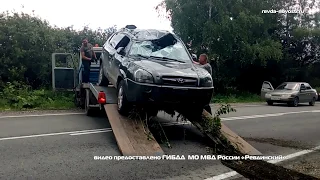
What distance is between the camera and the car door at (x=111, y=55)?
926 centimetres

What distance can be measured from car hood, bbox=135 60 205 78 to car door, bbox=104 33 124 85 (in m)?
1.42

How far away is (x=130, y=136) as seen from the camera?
23.3ft

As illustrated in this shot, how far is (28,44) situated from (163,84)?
481 inches

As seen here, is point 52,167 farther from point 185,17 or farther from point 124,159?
point 185,17

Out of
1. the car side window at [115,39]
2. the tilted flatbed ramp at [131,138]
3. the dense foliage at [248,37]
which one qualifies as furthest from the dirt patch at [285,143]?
the dense foliage at [248,37]

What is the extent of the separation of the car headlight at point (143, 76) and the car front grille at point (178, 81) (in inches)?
11.2

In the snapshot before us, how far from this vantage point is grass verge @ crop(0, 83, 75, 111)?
14.2m

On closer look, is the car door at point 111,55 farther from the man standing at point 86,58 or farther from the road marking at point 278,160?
the road marking at point 278,160

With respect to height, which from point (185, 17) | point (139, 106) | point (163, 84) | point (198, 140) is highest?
point (185, 17)

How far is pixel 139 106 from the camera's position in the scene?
780 cm

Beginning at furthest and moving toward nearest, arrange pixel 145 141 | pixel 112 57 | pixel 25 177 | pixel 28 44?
pixel 28 44
pixel 112 57
pixel 145 141
pixel 25 177

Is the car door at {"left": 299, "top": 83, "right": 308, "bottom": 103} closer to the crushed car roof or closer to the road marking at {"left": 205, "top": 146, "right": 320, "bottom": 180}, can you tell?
the road marking at {"left": 205, "top": 146, "right": 320, "bottom": 180}

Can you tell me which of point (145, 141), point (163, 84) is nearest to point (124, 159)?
point (145, 141)

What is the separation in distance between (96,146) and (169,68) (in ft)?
7.15
